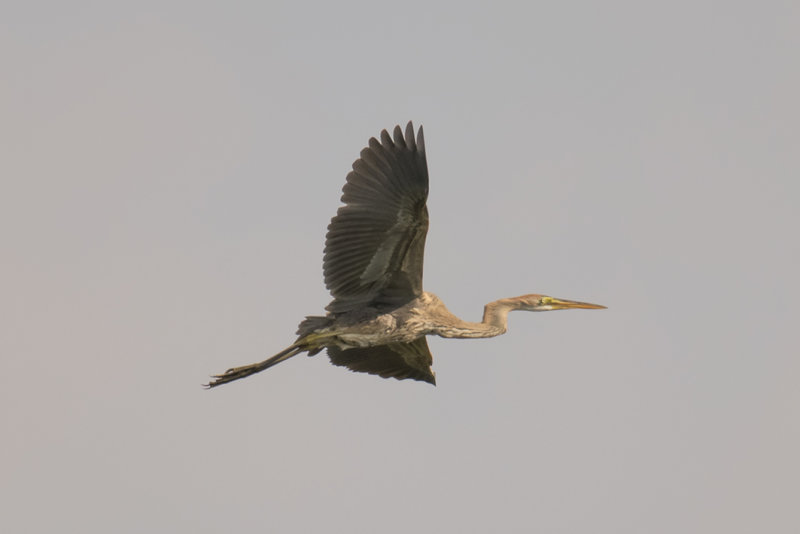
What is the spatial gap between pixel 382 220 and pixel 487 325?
227cm

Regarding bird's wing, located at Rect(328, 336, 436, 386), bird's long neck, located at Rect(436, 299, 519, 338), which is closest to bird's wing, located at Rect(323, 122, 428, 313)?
bird's long neck, located at Rect(436, 299, 519, 338)

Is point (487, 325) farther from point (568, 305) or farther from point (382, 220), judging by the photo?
point (382, 220)

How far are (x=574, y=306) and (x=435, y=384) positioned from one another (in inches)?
84.1

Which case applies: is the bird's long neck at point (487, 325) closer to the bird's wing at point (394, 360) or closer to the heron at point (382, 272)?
the heron at point (382, 272)

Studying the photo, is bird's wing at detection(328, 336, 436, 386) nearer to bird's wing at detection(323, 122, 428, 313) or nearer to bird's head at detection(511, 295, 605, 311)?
bird's head at detection(511, 295, 605, 311)

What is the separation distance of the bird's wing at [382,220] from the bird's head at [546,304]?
80.3 inches

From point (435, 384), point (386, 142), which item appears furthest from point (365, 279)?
point (435, 384)

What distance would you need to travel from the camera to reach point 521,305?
50.8 feet

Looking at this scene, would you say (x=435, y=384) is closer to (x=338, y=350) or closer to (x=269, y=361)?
(x=338, y=350)

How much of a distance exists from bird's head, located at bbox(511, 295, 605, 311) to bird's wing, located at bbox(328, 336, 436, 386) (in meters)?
1.37

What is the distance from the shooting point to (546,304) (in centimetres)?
1566

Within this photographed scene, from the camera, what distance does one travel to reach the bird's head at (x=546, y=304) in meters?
15.5

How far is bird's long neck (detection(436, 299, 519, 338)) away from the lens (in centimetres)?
1448

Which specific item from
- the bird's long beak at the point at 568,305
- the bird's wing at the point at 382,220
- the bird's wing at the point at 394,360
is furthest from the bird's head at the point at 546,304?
the bird's wing at the point at 382,220
